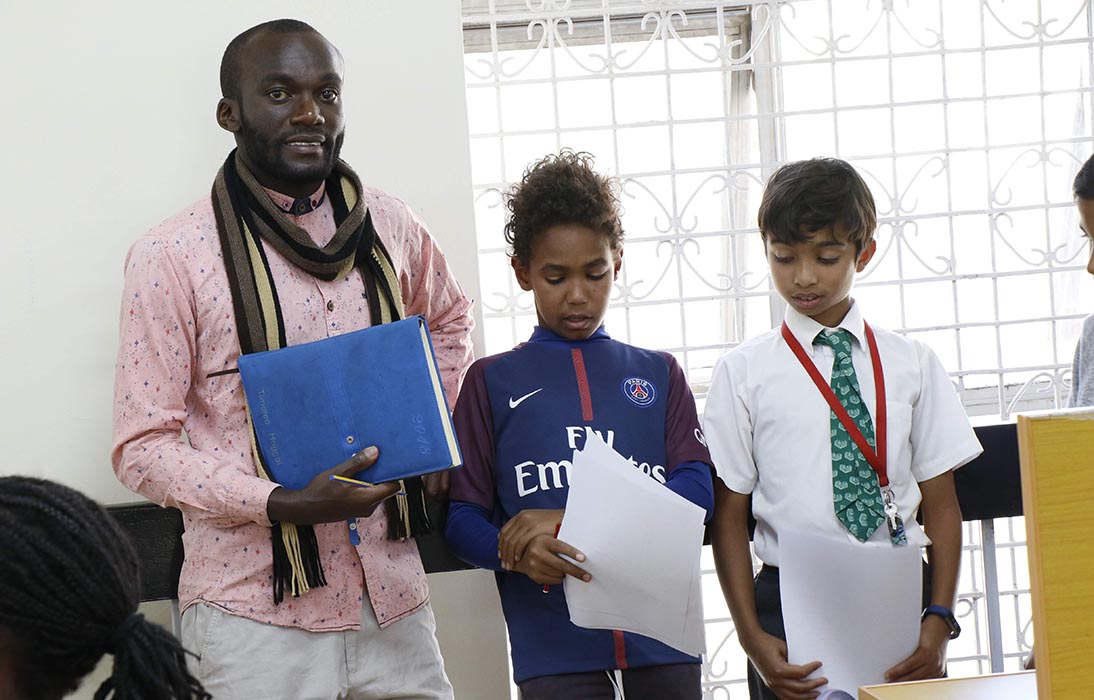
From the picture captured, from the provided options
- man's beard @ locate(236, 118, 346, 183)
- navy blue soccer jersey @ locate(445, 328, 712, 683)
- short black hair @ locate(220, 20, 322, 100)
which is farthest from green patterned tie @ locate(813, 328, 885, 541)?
short black hair @ locate(220, 20, 322, 100)

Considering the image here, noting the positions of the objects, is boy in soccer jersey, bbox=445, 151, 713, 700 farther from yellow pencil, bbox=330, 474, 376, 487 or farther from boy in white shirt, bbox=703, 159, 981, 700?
yellow pencil, bbox=330, 474, 376, 487

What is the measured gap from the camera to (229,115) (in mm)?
1869

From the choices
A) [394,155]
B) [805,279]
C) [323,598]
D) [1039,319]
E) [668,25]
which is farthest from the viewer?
[1039,319]

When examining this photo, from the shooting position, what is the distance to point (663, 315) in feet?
10.1

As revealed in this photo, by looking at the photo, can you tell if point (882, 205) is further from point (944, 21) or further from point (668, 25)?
point (668, 25)

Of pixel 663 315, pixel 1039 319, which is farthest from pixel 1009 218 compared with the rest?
pixel 663 315

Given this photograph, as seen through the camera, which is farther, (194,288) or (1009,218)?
(1009,218)

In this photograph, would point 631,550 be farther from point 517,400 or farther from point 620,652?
point 517,400

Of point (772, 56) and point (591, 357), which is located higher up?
point (772, 56)

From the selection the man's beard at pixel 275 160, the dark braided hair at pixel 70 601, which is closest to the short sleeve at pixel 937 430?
the man's beard at pixel 275 160

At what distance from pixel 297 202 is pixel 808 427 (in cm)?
96

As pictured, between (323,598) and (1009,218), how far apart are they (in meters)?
2.14

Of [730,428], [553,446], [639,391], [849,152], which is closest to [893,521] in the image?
[730,428]

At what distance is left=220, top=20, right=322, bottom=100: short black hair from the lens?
1.83 metres
